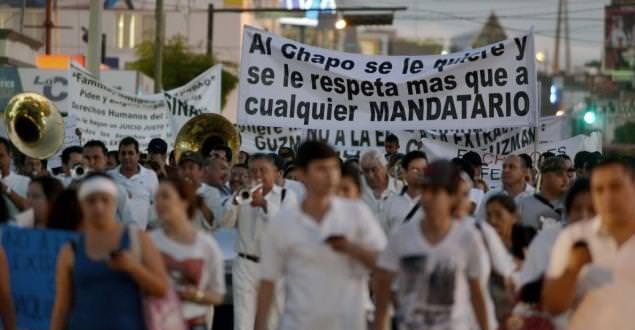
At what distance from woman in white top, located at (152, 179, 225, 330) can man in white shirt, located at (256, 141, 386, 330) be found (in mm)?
276

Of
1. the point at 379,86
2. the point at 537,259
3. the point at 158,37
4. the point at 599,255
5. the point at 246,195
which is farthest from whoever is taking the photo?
the point at 158,37

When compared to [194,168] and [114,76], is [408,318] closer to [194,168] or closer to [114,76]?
[194,168]

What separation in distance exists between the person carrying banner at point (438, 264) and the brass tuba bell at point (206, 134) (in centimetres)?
1274

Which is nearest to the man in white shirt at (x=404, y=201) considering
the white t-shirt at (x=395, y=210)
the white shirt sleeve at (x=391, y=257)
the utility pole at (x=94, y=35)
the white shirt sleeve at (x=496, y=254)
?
the white t-shirt at (x=395, y=210)

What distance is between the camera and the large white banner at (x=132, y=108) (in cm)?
2392

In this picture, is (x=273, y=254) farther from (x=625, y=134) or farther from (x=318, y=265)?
(x=625, y=134)

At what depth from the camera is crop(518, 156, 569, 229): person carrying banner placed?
12797 millimetres

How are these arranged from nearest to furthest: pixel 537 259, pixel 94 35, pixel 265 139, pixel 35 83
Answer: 1. pixel 537 259
2. pixel 265 139
3. pixel 94 35
4. pixel 35 83

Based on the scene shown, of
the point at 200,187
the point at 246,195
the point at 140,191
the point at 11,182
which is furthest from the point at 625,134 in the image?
the point at 246,195

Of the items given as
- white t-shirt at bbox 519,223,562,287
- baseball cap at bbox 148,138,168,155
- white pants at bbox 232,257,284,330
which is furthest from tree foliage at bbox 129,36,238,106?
white t-shirt at bbox 519,223,562,287

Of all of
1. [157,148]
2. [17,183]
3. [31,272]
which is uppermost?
[157,148]

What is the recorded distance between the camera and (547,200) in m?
13.1

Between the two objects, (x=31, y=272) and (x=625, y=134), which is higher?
(x=625, y=134)

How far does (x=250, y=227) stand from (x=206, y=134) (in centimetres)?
843
